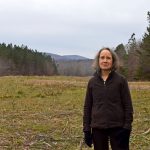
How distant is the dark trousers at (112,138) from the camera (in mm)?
5242

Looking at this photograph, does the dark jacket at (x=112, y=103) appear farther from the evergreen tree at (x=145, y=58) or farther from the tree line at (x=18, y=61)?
the tree line at (x=18, y=61)

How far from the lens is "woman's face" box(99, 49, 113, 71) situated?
522 cm

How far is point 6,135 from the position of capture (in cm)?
900

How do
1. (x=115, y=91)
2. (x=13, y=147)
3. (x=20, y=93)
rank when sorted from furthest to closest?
(x=20, y=93) < (x=13, y=147) < (x=115, y=91)

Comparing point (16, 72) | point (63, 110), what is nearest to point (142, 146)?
point (63, 110)

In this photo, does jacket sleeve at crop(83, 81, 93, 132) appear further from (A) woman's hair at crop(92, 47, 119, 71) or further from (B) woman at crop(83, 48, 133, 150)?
(A) woman's hair at crop(92, 47, 119, 71)

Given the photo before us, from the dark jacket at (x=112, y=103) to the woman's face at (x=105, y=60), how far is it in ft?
0.35

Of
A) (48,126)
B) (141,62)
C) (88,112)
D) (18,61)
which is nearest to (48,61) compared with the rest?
(18,61)

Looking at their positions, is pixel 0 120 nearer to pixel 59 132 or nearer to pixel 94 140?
pixel 59 132

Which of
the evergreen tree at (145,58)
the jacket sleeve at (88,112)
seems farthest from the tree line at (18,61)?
the jacket sleeve at (88,112)

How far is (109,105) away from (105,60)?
1.80ft

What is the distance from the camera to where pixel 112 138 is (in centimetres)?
531

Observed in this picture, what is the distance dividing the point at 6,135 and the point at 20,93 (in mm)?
11172

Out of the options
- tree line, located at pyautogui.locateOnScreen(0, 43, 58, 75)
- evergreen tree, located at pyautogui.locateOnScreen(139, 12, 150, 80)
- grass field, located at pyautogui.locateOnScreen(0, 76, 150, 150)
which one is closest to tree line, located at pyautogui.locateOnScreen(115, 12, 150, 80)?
evergreen tree, located at pyautogui.locateOnScreen(139, 12, 150, 80)
